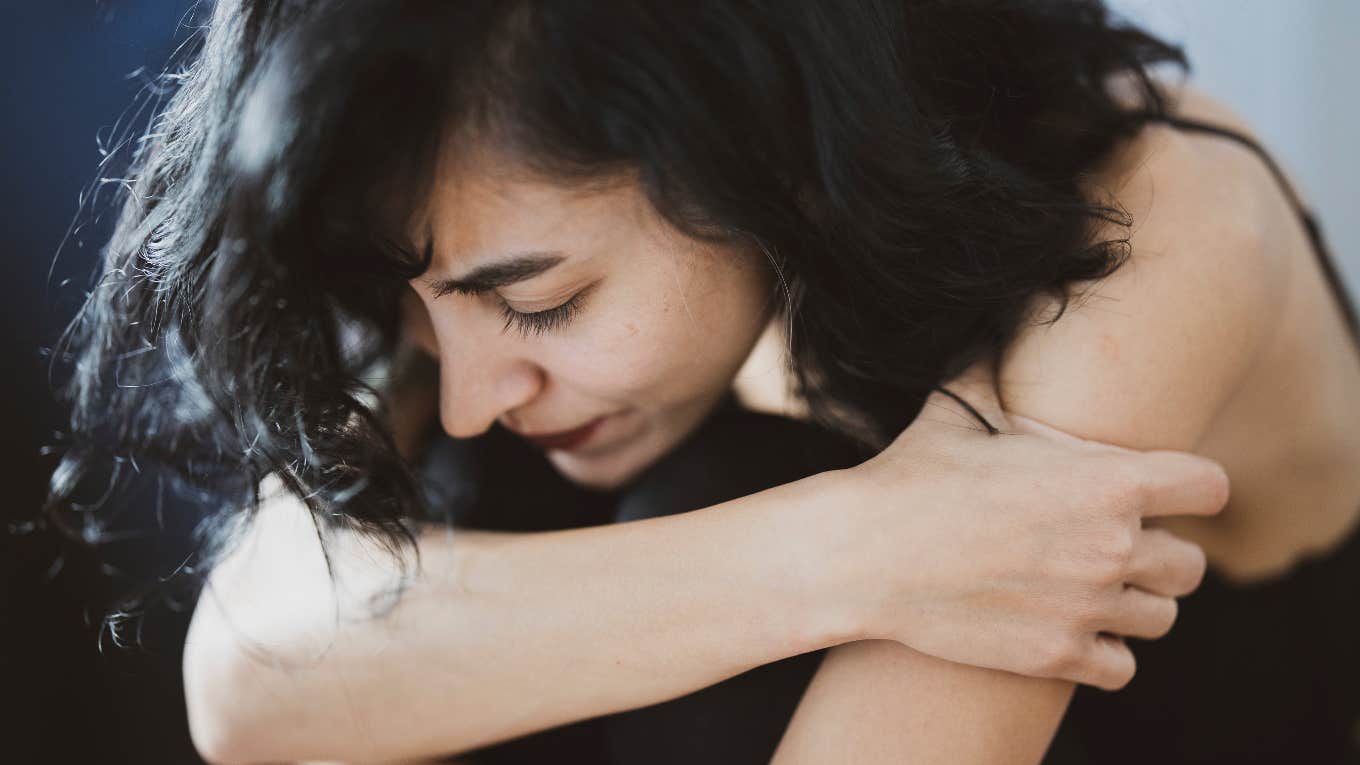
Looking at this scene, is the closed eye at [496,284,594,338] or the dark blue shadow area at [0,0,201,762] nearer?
the closed eye at [496,284,594,338]

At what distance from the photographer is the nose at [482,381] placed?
87 cm

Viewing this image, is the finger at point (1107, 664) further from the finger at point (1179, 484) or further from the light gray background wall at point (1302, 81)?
the light gray background wall at point (1302, 81)

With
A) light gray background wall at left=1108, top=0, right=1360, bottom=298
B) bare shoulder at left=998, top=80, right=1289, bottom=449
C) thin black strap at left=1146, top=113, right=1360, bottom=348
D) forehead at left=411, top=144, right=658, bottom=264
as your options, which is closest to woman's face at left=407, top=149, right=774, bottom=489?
forehead at left=411, top=144, right=658, bottom=264

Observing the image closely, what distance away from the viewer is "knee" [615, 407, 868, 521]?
97 cm

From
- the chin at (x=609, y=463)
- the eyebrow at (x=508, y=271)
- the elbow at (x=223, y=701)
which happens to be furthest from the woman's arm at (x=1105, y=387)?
the elbow at (x=223, y=701)

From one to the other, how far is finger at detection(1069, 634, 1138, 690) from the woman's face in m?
0.38

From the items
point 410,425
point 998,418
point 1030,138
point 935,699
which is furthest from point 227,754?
point 1030,138

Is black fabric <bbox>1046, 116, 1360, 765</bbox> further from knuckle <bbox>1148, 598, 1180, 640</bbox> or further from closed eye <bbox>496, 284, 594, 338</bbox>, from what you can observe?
closed eye <bbox>496, 284, 594, 338</bbox>

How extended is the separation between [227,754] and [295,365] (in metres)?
0.42

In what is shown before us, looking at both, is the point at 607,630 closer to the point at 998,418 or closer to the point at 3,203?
the point at 998,418

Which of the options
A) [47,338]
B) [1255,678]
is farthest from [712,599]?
[47,338]

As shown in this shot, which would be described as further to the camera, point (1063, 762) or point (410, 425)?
point (410, 425)

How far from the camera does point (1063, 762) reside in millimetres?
1014

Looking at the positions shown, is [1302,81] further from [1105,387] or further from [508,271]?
[508,271]
